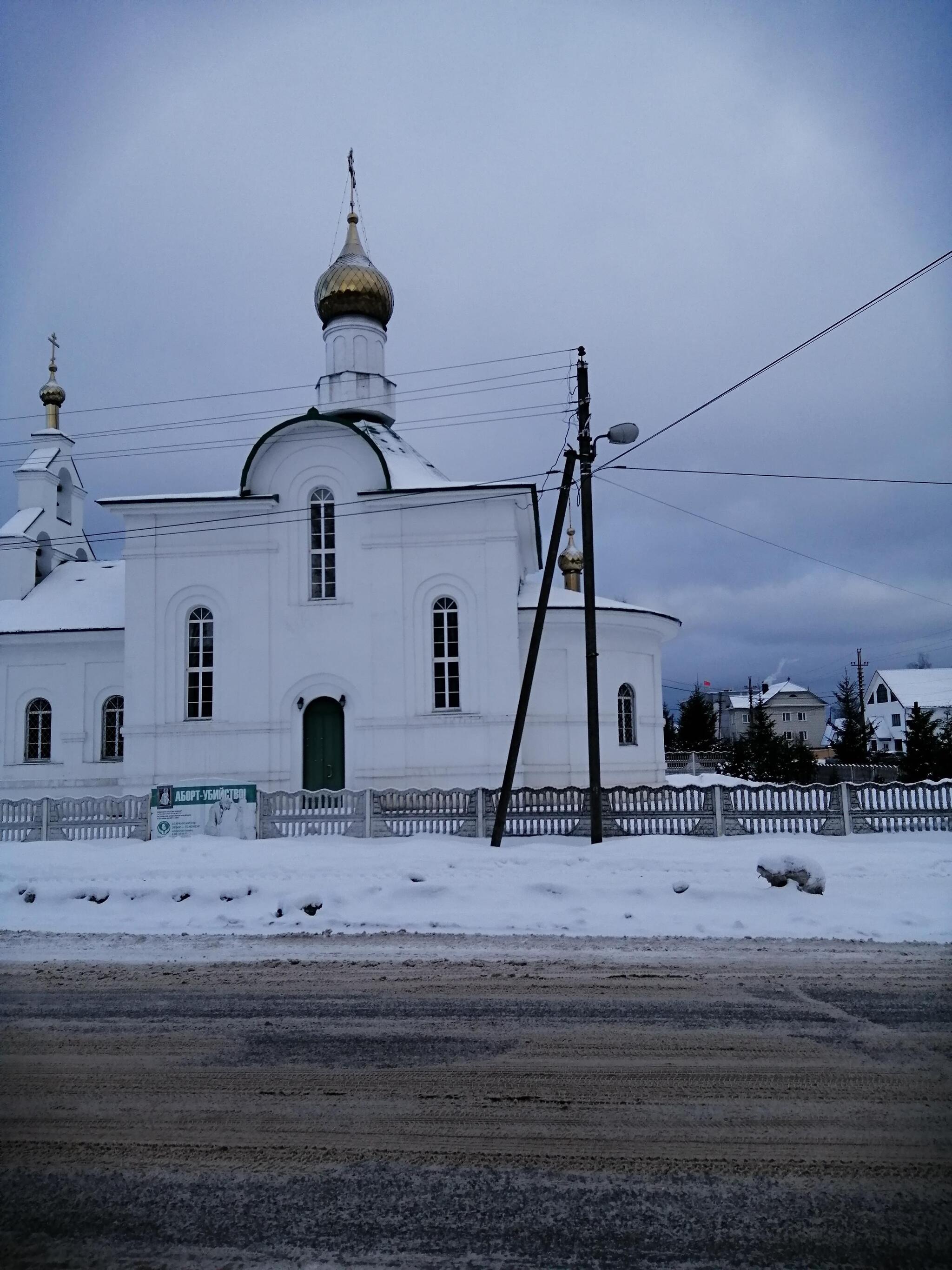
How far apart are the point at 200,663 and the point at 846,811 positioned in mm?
14067

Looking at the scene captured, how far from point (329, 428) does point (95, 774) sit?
10584 millimetres

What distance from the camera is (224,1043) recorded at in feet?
19.2

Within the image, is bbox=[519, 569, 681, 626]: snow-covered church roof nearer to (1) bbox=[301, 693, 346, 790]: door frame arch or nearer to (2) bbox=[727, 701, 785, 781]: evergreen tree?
(1) bbox=[301, 693, 346, 790]: door frame arch

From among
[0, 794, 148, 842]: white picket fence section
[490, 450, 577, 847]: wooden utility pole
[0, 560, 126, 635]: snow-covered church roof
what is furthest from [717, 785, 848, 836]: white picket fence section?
[0, 560, 126, 635]: snow-covered church roof

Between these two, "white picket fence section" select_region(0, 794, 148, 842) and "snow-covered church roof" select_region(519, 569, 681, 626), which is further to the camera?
"snow-covered church roof" select_region(519, 569, 681, 626)

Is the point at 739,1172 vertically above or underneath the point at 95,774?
underneath

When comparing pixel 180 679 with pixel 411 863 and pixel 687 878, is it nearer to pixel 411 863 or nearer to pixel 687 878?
pixel 411 863

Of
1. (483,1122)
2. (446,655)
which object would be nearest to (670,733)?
(446,655)

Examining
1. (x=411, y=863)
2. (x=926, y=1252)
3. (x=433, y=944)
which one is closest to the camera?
(x=926, y=1252)

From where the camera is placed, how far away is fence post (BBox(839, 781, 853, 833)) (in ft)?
46.9

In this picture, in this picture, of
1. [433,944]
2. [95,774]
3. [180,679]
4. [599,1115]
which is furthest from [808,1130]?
[95,774]

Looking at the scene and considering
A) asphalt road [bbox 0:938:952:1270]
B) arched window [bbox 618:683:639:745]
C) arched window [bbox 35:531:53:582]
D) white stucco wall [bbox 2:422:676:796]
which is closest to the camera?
asphalt road [bbox 0:938:952:1270]

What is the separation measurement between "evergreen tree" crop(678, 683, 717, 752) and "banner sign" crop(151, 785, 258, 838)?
31.6 meters

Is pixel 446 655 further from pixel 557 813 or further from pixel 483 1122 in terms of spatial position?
pixel 483 1122
